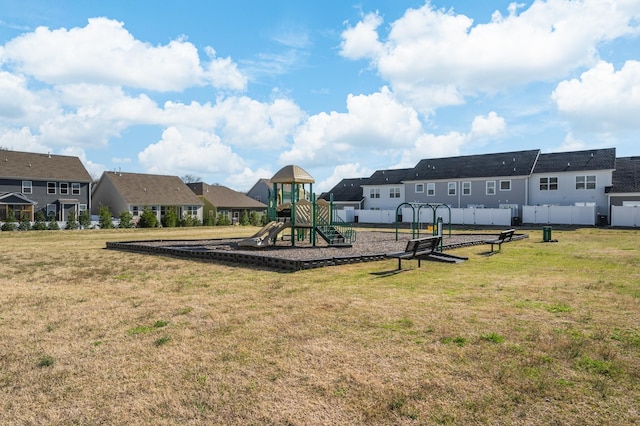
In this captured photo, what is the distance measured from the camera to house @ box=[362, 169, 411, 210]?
59.0m

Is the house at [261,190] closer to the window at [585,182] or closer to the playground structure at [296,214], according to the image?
the window at [585,182]

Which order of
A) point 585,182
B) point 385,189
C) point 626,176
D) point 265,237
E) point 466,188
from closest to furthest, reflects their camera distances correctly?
point 265,237, point 626,176, point 585,182, point 466,188, point 385,189

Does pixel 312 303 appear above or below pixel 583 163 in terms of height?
below

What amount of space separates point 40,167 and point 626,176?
6413 centimetres

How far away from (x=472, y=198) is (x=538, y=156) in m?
8.85

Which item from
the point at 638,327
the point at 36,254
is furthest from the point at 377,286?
the point at 36,254

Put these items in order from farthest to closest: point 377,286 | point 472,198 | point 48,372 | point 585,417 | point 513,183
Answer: point 472,198
point 513,183
point 377,286
point 48,372
point 585,417

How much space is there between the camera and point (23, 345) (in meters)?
6.37

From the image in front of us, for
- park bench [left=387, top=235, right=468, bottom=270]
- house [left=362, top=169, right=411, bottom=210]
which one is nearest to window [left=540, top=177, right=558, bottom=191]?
house [left=362, top=169, right=411, bottom=210]

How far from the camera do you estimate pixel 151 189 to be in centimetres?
5862

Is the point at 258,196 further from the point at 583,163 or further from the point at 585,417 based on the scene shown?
the point at 585,417

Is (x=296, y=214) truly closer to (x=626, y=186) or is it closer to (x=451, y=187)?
(x=451, y=187)

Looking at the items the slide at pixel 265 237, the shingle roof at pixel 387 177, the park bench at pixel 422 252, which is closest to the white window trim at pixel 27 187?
the slide at pixel 265 237

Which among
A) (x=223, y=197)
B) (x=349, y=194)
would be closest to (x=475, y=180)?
(x=349, y=194)
